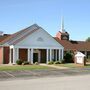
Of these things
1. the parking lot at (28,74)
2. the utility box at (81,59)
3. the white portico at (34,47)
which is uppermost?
the white portico at (34,47)

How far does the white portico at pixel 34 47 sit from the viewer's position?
4578 cm

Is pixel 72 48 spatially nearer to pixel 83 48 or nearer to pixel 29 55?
pixel 83 48

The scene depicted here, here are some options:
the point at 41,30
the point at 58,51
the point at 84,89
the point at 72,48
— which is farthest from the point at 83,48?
the point at 84,89

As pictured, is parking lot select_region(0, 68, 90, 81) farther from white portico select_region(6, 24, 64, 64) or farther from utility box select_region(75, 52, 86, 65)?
white portico select_region(6, 24, 64, 64)

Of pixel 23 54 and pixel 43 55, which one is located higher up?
pixel 23 54

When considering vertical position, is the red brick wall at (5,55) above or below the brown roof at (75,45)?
below

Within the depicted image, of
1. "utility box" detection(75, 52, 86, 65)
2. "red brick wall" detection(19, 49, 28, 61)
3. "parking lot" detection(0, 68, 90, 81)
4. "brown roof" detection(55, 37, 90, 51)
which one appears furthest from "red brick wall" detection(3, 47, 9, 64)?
"parking lot" detection(0, 68, 90, 81)

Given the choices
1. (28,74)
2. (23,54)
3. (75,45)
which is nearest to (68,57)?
(23,54)

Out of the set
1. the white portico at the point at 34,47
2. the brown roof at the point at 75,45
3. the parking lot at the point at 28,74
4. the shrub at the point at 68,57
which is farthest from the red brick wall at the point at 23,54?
the parking lot at the point at 28,74

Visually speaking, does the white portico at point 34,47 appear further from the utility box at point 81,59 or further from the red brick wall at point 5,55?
the utility box at point 81,59

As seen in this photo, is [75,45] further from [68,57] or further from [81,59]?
[81,59]

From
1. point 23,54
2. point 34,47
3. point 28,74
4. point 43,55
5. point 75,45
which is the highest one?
point 75,45

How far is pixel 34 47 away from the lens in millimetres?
46906

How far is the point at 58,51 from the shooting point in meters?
51.2
